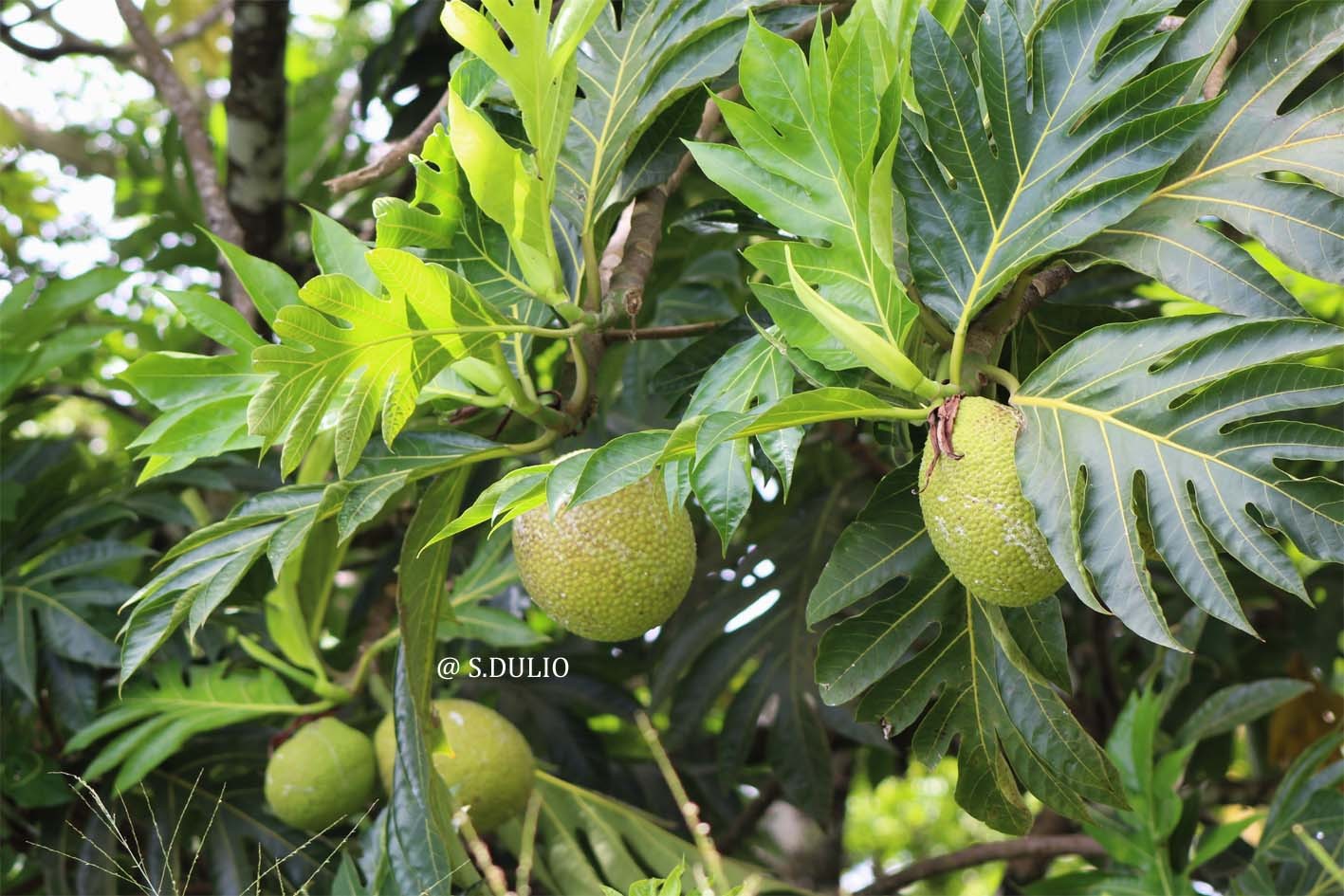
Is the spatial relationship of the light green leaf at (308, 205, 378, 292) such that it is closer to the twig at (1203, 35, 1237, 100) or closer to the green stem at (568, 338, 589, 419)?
the green stem at (568, 338, 589, 419)

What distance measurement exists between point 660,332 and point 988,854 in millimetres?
1092

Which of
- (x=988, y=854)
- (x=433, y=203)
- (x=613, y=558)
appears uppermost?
(x=433, y=203)

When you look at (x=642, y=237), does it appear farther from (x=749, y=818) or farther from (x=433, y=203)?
(x=749, y=818)

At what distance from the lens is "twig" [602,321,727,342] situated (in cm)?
131

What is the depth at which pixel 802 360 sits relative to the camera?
1045 millimetres

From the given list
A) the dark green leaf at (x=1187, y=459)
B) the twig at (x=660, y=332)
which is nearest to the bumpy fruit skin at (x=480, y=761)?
the twig at (x=660, y=332)

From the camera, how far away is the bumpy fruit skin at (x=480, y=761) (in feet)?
5.24

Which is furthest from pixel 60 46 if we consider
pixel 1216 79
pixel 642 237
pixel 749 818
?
pixel 1216 79

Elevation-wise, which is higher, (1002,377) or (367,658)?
(1002,377)

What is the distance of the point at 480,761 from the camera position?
1.61 meters

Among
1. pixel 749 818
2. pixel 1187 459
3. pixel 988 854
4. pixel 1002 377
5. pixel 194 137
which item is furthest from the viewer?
pixel 749 818

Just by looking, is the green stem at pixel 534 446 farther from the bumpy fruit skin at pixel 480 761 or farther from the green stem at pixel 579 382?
the bumpy fruit skin at pixel 480 761

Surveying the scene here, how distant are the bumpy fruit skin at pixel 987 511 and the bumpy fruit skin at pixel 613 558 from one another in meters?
0.26

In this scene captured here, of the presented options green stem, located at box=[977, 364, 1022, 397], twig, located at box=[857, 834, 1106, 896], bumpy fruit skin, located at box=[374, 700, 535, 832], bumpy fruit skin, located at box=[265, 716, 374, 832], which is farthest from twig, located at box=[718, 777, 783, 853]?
green stem, located at box=[977, 364, 1022, 397]
